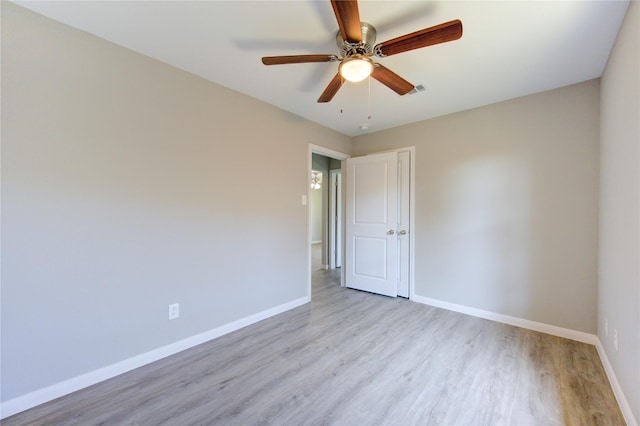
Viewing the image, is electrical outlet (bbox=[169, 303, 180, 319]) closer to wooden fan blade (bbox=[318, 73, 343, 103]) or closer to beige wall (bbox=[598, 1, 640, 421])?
wooden fan blade (bbox=[318, 73, 343, 103])

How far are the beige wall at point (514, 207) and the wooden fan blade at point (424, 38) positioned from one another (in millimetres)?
1966

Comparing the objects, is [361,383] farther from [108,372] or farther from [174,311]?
[108,372]

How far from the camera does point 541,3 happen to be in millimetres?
1543

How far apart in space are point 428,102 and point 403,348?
2.50 metres

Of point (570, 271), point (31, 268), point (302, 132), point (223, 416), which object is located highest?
point (302, 132)

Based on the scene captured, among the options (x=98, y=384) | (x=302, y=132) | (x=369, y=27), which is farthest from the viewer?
(x=302, y=132)

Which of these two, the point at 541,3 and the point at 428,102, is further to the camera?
the point at 428,102

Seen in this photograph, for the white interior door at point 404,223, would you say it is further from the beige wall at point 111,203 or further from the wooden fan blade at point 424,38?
the wooden fan blade at point 424,38

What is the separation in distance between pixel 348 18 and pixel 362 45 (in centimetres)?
34

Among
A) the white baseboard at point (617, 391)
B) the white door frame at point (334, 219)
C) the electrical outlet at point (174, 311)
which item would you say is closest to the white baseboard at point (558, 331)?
the white baseboard at point (617, 391)

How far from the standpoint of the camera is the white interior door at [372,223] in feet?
12.1

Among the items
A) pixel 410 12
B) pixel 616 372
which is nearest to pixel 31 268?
pixel 410 12

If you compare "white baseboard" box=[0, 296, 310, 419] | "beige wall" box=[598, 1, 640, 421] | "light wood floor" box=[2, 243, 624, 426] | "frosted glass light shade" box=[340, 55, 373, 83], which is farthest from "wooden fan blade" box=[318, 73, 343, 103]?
"white baseboard" box=[0, 296, 310, 419]

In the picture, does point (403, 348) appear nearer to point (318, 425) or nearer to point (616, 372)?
point (318, 425)
